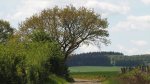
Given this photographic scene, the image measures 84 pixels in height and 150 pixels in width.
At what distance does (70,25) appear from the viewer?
84.0m

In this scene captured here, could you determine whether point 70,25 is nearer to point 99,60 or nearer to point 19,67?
point 19,67

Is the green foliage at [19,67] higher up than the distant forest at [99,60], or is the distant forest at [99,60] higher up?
the distant forest at [99,60]

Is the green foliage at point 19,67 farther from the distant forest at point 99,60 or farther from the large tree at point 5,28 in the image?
the distant forest at point 99,60

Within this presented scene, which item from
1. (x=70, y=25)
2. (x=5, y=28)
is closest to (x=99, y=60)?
(x=5, y=28)

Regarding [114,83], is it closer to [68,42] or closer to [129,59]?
[68,42]

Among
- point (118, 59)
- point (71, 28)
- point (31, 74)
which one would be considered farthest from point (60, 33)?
point (118, 59)

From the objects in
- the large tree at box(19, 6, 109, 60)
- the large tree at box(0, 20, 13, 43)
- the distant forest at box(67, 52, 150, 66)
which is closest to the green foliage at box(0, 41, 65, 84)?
the large tree at box(19, 6, 109, 60)

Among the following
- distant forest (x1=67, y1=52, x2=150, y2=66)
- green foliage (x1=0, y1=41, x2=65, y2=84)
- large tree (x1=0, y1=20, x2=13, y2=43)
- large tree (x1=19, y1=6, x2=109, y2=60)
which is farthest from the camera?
distant forest (x1=67, y1=52, x2=150, y2=66)

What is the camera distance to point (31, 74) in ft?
111

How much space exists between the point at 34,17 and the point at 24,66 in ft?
179

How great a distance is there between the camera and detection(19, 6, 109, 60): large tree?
83.8 meters

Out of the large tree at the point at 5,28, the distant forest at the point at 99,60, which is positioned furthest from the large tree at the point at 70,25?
the distant forest at the point at 99,60

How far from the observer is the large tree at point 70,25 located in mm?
83750

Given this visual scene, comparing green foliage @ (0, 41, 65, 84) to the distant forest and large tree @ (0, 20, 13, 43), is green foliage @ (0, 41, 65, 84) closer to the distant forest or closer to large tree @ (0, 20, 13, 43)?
large tree @ (0, 20, 13, 43)
